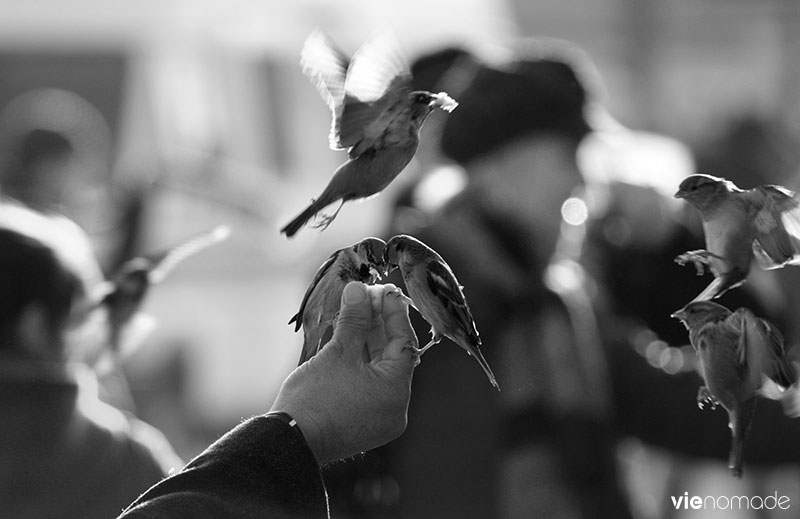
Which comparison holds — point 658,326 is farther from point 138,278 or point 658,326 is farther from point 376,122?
point 376,122

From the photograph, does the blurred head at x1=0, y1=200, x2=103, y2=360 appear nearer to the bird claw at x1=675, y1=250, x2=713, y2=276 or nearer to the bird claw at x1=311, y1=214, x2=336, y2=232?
the bird claw at x1=311, y1=214, x2=336, y2=232

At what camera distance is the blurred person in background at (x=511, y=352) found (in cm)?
280

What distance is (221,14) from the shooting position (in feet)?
28.3

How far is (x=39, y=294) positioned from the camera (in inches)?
82.7

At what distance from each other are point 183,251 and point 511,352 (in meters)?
1.31

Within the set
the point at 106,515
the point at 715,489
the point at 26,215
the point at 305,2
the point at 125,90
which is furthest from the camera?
the point at 125,90

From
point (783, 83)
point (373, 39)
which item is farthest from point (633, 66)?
point (373, 39)

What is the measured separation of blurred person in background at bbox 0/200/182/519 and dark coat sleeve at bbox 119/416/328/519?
0.67 metres

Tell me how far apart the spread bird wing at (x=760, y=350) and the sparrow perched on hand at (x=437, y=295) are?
0.86 ft

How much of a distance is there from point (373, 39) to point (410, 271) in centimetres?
26

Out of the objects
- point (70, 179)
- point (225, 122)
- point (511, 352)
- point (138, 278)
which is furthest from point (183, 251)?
point (225, 122)

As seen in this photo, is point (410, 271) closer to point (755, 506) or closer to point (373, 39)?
point (373, 39)

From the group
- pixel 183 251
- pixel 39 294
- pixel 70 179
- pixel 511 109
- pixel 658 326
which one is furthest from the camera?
pixel 70 179

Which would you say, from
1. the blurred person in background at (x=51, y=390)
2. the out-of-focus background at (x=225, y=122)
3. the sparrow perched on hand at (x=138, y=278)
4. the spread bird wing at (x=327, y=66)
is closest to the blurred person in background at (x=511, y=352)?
the blurred person in background at (x=51, y=390)
